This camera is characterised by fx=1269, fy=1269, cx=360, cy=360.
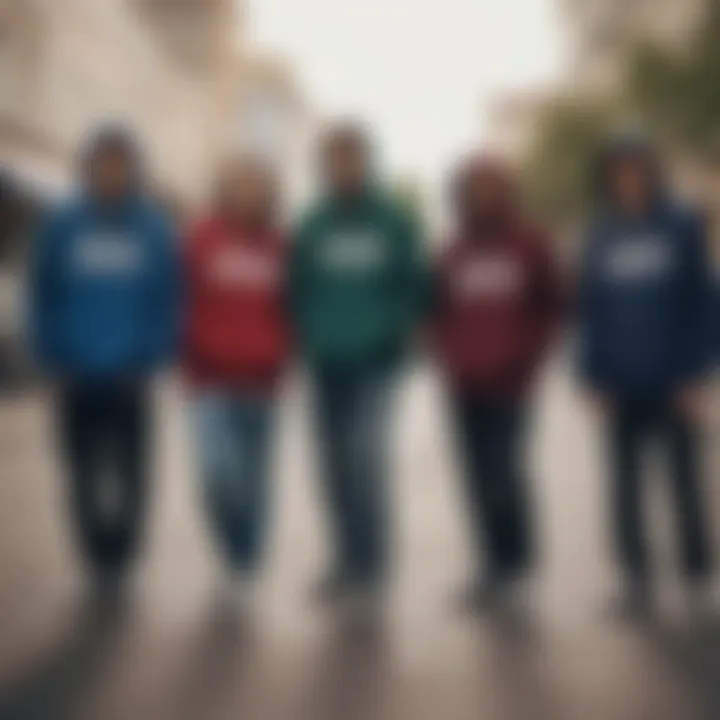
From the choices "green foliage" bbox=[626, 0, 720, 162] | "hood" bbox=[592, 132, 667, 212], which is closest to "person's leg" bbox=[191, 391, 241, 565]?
"hood" bbox=[592, 132, 667, 212]

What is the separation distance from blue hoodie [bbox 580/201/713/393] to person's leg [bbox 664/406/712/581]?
0.23 feet

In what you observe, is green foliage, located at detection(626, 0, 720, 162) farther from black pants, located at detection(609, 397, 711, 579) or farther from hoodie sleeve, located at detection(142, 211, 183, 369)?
hoodie sleeve, located at detection(142, 211, 183, 369)

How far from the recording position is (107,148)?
1557 mm

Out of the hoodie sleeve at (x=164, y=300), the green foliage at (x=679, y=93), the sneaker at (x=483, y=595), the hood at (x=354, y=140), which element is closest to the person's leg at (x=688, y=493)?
the sneaker at (x=483, y=595)

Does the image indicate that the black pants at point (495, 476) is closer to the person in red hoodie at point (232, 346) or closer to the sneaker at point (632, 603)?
the sneaker at point (632, 603)

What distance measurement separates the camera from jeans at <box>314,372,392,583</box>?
5.65ft

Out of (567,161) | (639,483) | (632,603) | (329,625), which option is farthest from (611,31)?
(329,625)

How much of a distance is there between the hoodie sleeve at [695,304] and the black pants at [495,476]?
23cm

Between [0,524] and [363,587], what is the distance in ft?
1.57

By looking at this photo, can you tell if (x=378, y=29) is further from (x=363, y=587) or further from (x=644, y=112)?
(x=363, y=587)

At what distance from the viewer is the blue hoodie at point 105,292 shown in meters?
1.63

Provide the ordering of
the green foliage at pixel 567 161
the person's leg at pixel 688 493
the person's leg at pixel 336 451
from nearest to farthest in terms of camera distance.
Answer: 1. the green foliage at pixel 567 161
2. the person's leg at pixel 688 493
3. the person's leg at pixel 336 451

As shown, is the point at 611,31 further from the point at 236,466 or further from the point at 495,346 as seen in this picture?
the point at 236,466

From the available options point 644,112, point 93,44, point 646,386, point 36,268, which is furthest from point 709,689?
point 93,44
